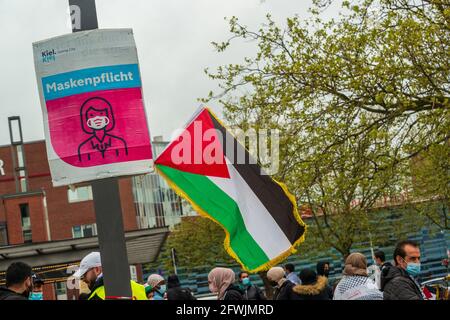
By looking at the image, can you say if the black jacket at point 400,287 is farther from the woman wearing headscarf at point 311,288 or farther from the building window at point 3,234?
the building window at point 3,234

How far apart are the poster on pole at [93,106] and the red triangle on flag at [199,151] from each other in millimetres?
1798

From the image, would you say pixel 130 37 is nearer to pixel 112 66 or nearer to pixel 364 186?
pixel 112 66

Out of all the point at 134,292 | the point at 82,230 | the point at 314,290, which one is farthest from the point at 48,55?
the point at 82,230

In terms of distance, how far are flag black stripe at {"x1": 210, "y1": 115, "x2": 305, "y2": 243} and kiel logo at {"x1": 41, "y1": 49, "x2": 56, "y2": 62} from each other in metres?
2.40

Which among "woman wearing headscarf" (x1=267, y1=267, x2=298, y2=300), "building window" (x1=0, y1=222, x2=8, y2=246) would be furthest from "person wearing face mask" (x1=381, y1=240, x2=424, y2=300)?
"building window" (x1=0, y1=222, x2=8, y2=246)

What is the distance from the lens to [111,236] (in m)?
6.85

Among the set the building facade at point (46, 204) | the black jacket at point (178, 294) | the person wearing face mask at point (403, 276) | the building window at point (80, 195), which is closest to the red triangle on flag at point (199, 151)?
the person wearing face mask at point (403, 276)

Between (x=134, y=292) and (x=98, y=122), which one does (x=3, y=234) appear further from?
(x=98, y=122)

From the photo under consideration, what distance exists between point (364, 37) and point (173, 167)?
11.7 metres

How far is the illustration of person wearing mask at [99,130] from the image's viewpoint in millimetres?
6816

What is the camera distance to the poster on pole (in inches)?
268
